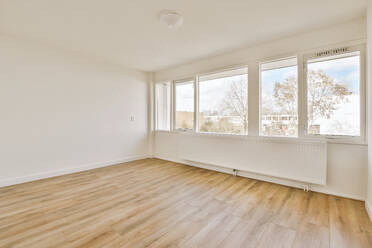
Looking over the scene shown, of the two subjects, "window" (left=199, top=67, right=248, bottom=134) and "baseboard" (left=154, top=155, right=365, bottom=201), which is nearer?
"baseboard" (left=154, top=155, right=365, bottom=201)

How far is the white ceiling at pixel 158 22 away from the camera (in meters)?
2.25

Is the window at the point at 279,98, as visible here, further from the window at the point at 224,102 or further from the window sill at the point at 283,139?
the window at the point at 224,102

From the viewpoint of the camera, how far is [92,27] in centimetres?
278

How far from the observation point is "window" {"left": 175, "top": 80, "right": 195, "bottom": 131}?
4.64 m

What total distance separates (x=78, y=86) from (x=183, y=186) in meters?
3.14

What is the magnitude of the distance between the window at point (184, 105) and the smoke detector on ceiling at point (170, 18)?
2.09 meters

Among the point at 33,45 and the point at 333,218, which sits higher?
the point at 33,45

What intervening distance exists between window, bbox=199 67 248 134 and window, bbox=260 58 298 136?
0.36m

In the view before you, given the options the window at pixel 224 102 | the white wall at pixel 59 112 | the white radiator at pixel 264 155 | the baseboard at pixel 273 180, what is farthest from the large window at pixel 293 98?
the white wall at pixel 59 112

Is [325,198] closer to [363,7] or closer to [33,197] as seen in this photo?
[363,7]

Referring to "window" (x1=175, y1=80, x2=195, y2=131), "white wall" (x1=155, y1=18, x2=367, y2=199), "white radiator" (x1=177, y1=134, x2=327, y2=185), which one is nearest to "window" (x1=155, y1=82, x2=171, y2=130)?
"window" (x1=175, y1=80, x2=195, y2=131)

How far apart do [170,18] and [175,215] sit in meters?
2.57

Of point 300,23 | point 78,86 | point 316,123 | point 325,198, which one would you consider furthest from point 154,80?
point 325,198

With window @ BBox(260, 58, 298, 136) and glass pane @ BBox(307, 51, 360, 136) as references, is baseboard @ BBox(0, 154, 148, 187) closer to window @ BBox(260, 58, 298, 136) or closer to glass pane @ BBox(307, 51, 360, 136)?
window @ BBox(260, 58, 298, 136)
